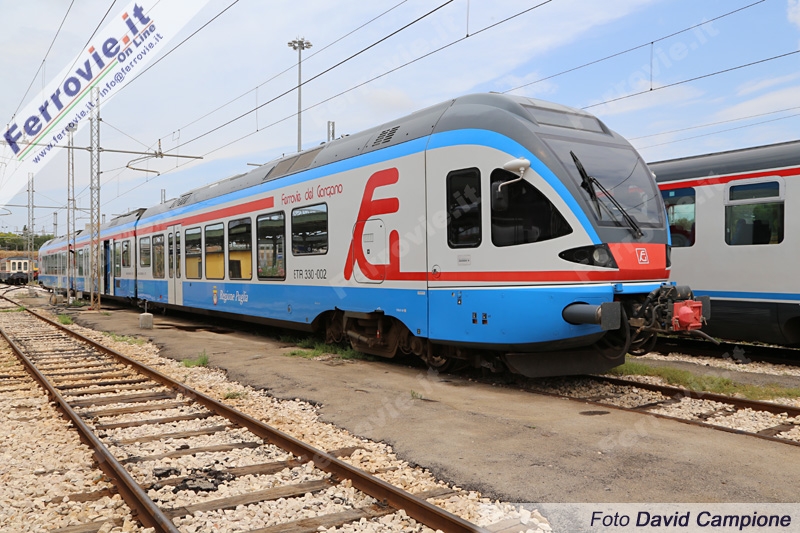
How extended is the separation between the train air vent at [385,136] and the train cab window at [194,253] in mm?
7415

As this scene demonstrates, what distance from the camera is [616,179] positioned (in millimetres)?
7340

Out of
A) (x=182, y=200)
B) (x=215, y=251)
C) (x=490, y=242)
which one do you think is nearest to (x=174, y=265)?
(x=182, y=200)

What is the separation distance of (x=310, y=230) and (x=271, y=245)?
1521mm

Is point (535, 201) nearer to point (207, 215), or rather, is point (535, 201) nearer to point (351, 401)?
point (351, 401)

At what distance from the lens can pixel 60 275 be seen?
34812 millimetres

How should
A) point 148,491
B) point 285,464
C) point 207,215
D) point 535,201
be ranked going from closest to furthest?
1. point 148,491
2. point 285,464
3. point 535,201
4. point 207,215

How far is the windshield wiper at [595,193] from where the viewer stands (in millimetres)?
6906

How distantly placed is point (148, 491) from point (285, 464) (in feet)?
3.36

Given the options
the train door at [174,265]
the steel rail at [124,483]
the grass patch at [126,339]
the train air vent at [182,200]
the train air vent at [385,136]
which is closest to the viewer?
the steel rail at [124,483]

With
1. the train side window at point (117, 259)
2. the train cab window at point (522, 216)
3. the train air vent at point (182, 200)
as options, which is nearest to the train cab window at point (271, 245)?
the train cab window at point (522, 216)

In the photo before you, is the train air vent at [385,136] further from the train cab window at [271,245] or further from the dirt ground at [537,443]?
the dirt ground at [537,443]

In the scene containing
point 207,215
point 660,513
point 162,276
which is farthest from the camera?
point 162,276

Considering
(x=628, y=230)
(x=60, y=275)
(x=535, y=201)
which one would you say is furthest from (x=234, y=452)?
(x=60, y=275)

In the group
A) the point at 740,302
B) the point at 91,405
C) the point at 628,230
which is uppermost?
the point at 628,230
